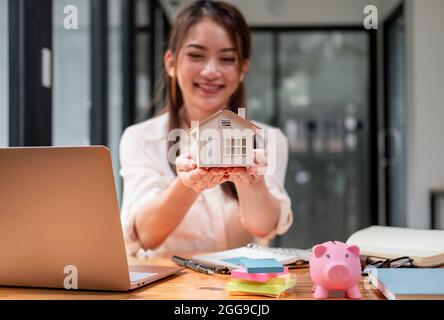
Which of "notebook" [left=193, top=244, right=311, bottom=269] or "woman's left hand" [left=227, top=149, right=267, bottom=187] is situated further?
"notebook" [left=193, top=244, right=311, bottom=269]

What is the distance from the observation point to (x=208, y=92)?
1.04m

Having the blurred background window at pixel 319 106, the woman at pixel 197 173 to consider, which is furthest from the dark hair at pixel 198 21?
the blurred background window at pixel 319 106

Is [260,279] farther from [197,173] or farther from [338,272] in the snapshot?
[197,173]

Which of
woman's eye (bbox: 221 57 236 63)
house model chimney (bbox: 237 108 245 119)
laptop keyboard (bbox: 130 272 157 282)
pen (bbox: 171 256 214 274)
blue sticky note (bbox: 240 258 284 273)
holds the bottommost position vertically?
pen (bbox: 171 256 214 274)

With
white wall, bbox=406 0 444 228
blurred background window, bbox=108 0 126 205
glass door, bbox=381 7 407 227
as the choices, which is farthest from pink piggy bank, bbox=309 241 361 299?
glass door, bbox=381 7 407 227

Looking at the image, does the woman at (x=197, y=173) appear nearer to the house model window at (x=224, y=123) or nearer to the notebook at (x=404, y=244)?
the house model window at (x=224, y=123)

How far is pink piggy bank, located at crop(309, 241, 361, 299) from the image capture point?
2.31 ft

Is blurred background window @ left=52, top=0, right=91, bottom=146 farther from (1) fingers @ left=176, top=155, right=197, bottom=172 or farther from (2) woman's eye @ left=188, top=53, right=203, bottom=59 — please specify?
(1) fingers @ left=176, top=155, right=197, bottom=172

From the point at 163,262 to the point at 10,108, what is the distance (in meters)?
0.57

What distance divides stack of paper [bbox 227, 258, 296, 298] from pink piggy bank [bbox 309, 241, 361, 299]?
0.15 ft

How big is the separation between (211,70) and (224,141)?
25 cm

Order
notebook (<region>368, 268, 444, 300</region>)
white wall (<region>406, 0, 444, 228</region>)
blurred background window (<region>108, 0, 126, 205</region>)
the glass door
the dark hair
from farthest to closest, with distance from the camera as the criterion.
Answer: the glass door
white wall (<region>406, 0, 444, 228</region>)
blurred background window (<region>108, 0, 126, 205</region>)
the dark hair
notebook (<region>368, 268, 444, 300</region>)

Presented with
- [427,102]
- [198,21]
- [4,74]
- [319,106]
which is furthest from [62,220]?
[319,106]

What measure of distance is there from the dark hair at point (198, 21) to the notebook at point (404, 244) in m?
0.27
